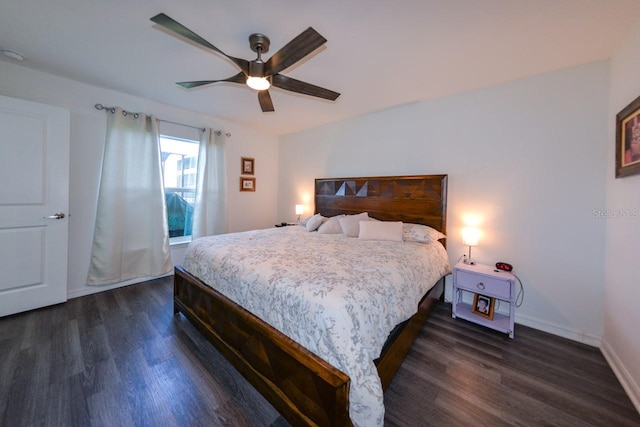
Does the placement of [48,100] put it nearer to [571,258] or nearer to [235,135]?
[235,135]

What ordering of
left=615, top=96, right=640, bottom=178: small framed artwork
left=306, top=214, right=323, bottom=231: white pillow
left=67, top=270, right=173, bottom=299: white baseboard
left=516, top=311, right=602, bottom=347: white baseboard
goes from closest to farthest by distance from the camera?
1. left=615, top=96, right=640, bottom=178: small framed artwork
2. left=516, top=311, right=602, bottom=347: white baseboard
3. left=67, top=270, right=173, bottom=299: white baseboard
4. left=306, top=214, right=323, bottom=231: white pillow

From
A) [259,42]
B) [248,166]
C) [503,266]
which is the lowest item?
[503,266]

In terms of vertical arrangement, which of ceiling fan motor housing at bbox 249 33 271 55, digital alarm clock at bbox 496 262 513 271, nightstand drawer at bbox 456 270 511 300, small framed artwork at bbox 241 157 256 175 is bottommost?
nightstand drawer at bbox 456 270 511 300

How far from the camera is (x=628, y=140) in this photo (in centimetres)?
169

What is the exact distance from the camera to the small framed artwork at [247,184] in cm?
438

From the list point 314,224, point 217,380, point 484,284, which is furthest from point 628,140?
point 217,380

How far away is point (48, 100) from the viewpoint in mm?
2588

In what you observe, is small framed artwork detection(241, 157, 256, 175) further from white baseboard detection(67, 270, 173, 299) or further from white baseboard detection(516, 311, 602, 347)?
white baseboard detection(516, 311, 602, 347)

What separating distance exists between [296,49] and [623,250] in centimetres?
280

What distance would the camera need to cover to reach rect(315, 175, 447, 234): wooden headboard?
→ 2879 mm

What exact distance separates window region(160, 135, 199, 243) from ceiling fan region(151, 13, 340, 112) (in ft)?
6.35

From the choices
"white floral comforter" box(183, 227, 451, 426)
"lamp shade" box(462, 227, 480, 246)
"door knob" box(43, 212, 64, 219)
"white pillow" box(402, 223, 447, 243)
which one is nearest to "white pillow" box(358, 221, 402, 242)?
"white pillow" box(402, 223, 447, 243)

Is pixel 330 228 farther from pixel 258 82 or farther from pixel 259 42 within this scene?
pixel 259 42

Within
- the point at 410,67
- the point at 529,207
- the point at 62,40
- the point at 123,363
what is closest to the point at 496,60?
the point at 410,67
